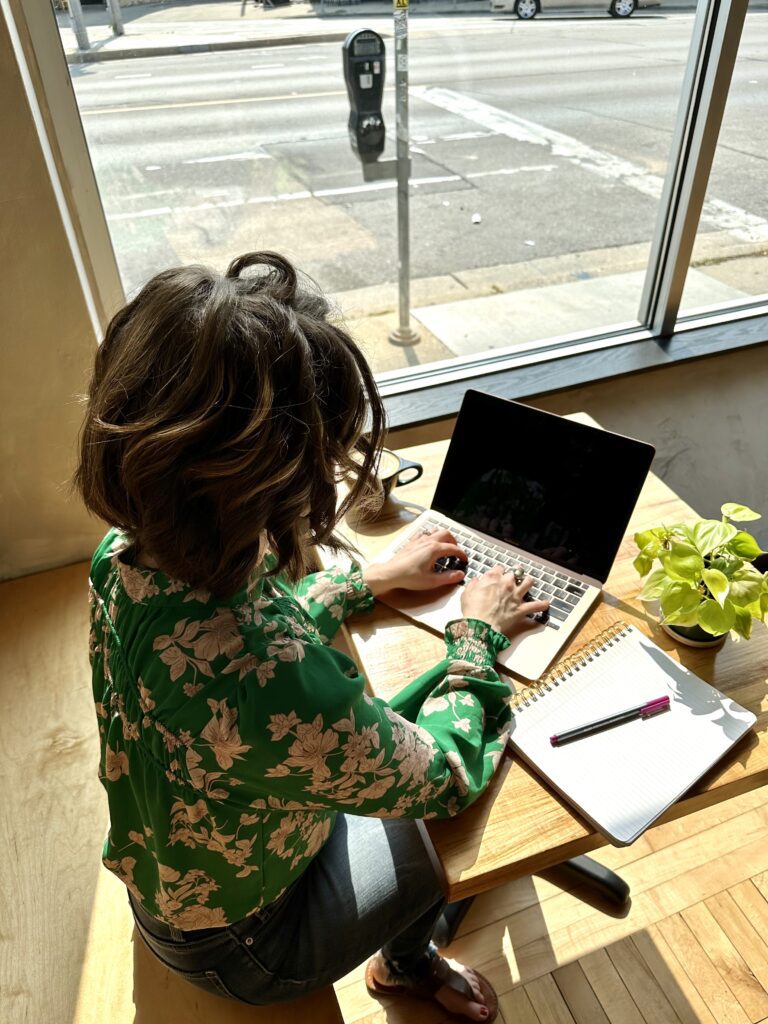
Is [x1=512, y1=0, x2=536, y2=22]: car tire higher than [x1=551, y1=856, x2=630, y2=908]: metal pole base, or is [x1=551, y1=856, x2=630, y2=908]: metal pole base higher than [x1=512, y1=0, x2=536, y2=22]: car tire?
[x1=512, y1=0, x2=536, y2=22]: car tire

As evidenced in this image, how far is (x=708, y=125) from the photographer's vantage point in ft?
6.39

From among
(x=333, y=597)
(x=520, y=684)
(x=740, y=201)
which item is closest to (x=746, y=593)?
(x=520, y=684)

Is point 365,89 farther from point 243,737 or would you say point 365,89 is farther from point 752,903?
point 752,903

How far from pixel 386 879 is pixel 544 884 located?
587 mm

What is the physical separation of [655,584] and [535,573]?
202 mm

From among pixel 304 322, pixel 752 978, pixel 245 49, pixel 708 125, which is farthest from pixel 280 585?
pixel 708 125

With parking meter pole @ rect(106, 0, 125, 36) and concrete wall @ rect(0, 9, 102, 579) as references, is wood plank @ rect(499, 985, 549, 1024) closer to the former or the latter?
concrete wall @ rect(0, 9, 102, 579)

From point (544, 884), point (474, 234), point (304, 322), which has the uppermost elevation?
point (304, 322)

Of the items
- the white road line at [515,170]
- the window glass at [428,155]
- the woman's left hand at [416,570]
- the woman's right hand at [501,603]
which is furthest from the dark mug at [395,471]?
the white road line at [515,170]

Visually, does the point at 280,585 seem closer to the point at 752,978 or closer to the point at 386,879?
the point at 386,879

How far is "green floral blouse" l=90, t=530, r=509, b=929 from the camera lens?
Result: 2.24 feet

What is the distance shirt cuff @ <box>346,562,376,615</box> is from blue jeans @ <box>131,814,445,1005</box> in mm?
302

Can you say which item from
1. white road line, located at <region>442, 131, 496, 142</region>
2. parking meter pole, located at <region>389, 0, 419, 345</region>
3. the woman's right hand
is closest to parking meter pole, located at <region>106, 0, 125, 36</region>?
parking meter pole, located at <region>389, 0, 419, 345</region>

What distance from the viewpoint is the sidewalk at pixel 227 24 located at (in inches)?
60.7
